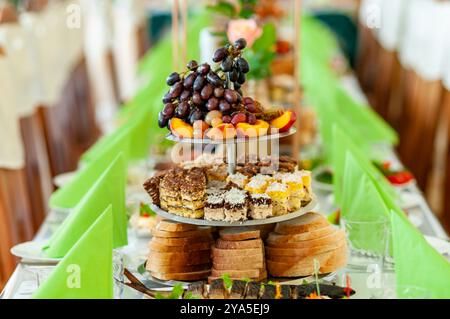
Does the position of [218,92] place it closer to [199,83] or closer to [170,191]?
[199,83]

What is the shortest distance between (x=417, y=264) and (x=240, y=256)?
0.38 metres

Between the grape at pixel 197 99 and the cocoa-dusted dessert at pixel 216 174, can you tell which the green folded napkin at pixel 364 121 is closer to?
the cocoa-dusted dessert at pixel 216 174

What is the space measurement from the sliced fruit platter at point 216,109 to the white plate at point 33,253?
1.46ft

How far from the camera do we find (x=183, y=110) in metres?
1.52

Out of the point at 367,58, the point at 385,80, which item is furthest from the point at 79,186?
the point at 367,58

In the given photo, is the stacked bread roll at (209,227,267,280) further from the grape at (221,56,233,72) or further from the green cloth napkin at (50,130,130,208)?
the green cloth napkin at (50,130,130,208)

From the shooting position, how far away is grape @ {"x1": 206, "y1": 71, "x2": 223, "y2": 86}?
150cm

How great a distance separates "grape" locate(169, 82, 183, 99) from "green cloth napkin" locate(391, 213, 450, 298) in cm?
53

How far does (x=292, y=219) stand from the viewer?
1627 mm

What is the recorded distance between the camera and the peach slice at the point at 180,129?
1.49 meters

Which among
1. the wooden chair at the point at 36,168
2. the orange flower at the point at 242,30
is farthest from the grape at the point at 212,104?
the wooden chair at the point at 36,168

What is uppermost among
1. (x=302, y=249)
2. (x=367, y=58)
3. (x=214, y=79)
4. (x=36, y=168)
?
(x=214, y=79)

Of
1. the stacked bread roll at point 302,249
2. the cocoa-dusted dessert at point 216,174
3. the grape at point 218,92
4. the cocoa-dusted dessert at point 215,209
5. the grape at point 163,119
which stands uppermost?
the grape at point 218,92

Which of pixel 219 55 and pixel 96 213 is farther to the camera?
pixel 96 213
